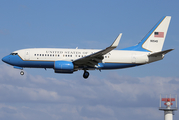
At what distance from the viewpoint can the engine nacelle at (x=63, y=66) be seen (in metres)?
43.5

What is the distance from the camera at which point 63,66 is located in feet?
143

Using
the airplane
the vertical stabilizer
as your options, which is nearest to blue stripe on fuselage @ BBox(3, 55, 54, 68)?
the airplane

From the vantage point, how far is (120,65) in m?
46.7

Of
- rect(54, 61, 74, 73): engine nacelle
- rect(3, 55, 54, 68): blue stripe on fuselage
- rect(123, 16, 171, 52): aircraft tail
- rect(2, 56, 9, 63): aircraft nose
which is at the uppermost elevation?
rect(123, 16, 171, 52): aircraft tail

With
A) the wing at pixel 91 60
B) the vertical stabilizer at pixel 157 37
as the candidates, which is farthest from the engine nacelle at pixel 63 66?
the vertical stabilizer at pixel 157 37

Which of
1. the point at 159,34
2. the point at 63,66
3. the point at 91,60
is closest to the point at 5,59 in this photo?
the point at 63,66

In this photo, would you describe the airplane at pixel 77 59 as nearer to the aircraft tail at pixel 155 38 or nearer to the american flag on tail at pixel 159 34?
the aircraft tail at pixel 155 38

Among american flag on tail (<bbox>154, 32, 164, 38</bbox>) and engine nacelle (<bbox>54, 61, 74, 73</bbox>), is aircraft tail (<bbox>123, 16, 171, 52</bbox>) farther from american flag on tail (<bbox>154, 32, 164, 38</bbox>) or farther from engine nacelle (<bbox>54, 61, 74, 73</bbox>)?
engine nacelle (<bbox>54, 61, 74, 73</bbox>)

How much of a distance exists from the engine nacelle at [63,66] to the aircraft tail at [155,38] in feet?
36.7

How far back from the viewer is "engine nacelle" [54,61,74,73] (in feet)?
143

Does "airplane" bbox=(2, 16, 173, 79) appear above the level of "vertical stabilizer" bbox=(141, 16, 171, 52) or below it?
below

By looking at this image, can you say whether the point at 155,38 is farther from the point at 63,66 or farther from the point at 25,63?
the point at 25,63

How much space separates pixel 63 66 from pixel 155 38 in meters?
16.7

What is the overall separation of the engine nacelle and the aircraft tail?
11.2 metres
